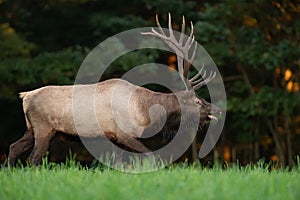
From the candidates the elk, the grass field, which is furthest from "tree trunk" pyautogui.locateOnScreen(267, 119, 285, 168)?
the grass field

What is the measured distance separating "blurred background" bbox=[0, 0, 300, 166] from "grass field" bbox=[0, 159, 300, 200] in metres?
6.49

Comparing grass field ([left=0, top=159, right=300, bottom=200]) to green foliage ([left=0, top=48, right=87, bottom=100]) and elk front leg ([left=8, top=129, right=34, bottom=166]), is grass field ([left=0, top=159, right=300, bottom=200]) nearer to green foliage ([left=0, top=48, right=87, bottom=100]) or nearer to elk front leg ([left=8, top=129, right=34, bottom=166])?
elk front leg ([left=8, top=129, right=34, bottom=166])

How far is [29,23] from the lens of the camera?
15312mm

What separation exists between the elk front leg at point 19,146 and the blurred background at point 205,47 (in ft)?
12.2

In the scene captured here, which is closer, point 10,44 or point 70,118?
point 70,118

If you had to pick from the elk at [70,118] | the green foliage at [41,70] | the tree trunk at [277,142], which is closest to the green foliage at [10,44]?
the green foliage at [41,70]

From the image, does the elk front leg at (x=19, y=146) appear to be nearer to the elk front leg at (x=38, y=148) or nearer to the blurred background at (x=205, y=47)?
the elk front leg at (x=38, y=148)

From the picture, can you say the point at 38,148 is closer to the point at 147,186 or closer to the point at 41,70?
the point at 147,186

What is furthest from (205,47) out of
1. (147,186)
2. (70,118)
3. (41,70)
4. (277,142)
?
(147,186)

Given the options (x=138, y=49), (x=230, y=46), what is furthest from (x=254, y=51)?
(x=138, y=49)

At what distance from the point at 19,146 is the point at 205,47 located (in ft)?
20.5

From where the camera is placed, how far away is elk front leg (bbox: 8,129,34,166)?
789cm

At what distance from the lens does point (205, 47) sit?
43.4ft

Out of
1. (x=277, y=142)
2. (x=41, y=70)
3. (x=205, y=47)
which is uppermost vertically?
(x=205, y=47)
